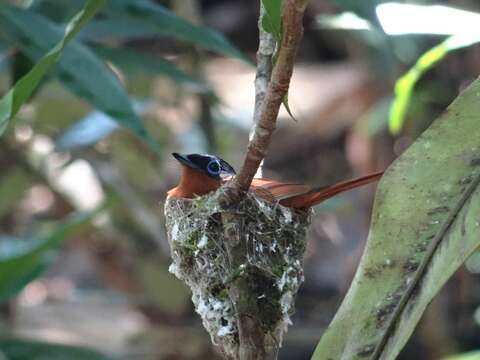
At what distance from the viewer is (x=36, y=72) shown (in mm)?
1447

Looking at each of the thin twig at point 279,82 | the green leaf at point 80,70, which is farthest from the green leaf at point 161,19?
the thin twig at point 279,82

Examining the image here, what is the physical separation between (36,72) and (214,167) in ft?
2.77

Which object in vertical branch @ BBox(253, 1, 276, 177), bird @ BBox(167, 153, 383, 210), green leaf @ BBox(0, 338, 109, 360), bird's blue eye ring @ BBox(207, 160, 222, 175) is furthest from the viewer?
green leaf @ BBox(0, 338, 109, 360)

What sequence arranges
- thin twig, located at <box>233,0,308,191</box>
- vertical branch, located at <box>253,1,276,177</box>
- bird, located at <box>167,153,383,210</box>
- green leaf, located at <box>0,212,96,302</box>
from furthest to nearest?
green leaf, located at <box>0,212,96,302</box> → bird, located at <box>167,153,383,210</box> → vertical branch, located at <box>253,1,276,177</box> → thin twig, located at <box>233,0,308,191</box>

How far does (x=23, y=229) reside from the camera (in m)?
5.51

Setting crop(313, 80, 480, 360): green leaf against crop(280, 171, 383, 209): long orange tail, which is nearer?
crop(313, 80, 480, 360): green leaf

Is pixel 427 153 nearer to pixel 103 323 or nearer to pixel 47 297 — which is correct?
pixel 103 323

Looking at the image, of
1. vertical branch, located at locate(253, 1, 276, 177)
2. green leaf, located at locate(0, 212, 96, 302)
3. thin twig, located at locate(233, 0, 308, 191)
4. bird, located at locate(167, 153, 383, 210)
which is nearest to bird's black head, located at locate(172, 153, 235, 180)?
bird, located at locate(167, 153, 383, 210)

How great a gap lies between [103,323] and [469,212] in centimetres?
493

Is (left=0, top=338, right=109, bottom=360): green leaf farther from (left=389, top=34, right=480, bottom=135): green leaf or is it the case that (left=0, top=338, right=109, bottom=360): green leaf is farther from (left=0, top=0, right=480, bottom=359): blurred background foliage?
(left=389, top=34, right=480, bottom=135): green leaf

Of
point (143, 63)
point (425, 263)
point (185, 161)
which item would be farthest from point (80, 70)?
point (425, 263)

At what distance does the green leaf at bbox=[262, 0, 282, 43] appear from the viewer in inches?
47.9

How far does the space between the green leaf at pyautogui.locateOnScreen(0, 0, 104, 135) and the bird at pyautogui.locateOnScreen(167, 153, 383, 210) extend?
65 centimetres

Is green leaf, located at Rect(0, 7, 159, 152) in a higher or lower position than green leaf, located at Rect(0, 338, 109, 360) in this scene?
higher
